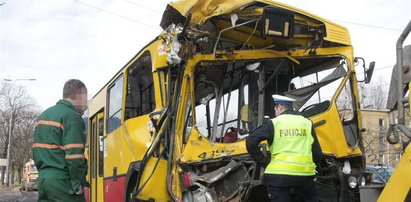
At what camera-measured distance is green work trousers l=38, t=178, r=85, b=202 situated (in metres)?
4.39

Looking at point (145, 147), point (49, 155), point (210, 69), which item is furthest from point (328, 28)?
point (49, 155)

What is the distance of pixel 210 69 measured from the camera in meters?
6.30

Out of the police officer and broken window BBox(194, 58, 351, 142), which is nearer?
the police officer

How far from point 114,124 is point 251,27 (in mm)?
3401

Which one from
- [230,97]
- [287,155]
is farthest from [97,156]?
[287,155]

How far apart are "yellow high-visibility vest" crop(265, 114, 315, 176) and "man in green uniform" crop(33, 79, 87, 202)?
6.13ft

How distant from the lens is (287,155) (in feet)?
15.4

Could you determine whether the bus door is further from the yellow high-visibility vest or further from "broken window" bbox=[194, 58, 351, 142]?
the yellow high-visibility vest

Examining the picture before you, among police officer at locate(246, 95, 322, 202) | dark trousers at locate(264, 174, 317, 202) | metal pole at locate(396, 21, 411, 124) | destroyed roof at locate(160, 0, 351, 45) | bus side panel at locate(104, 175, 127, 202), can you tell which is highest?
destroyed roof at locate(160, 0, 351, 45)

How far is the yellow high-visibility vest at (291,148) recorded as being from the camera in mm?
4672

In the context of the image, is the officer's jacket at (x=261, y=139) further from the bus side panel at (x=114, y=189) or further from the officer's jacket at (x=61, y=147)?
the bus side panel at (x=114, y=189)

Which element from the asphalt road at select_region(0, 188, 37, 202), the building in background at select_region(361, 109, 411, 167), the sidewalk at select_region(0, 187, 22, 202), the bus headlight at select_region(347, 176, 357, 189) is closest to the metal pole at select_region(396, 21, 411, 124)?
the building in background at select_region(361, 109, 411, 167)

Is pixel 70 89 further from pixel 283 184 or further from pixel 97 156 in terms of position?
pixel 97 156

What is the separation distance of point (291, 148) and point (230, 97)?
2046 mm
